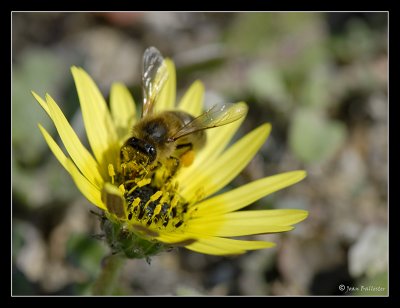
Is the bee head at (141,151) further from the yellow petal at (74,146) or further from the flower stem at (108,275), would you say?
the flower stem at (108,275)

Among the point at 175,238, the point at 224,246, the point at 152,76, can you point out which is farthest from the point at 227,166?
the point at 224,246

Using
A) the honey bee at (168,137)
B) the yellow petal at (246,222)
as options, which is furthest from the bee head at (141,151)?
the yellow petal at (246,222)

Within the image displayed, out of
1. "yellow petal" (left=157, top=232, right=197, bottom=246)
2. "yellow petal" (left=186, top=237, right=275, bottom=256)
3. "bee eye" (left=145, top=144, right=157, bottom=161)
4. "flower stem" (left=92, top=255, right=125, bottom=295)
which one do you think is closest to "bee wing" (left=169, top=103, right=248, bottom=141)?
"bee eye" (left=145, top=144, right=157, bottom=161)

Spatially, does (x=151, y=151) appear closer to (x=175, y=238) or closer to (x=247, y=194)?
(x=175, y=238)

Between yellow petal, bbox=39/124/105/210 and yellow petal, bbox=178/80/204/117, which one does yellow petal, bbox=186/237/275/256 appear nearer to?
yellow petal, bbox=39/124/105/210

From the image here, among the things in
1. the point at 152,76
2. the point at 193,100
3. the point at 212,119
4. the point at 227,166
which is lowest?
the point at 227,166
